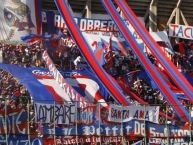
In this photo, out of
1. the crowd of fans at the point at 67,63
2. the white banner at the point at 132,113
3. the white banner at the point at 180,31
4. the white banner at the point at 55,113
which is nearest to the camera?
the white banner at the point at 55,113

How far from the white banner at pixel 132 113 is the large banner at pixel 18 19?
35.5 feet

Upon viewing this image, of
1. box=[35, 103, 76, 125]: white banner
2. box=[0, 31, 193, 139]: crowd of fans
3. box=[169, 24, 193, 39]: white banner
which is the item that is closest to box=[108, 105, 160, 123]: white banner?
box=[35, 103, 76, 125]: white banner

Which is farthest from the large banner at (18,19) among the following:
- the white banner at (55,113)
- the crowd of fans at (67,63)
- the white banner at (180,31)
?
the white banner at (55,113)

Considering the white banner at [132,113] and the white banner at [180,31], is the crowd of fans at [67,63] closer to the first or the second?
the white banner at [180,31]

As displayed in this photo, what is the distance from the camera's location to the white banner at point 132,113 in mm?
18734

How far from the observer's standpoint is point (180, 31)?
109 ft

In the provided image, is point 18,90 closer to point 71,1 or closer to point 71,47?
point 71,47

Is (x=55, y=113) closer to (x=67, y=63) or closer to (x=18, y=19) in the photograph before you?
(x=67, y=63)

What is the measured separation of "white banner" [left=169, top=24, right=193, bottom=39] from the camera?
3297cm

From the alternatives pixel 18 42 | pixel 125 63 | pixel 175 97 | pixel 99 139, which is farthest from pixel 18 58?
pixel 99 139

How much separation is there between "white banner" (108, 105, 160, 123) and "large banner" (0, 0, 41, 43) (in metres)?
10.8

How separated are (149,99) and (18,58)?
6467mm

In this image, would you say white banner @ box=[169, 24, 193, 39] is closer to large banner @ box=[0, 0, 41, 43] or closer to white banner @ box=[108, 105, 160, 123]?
large banner @ box=[0, 0, 41, 43]

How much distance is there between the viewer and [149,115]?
19.1m
